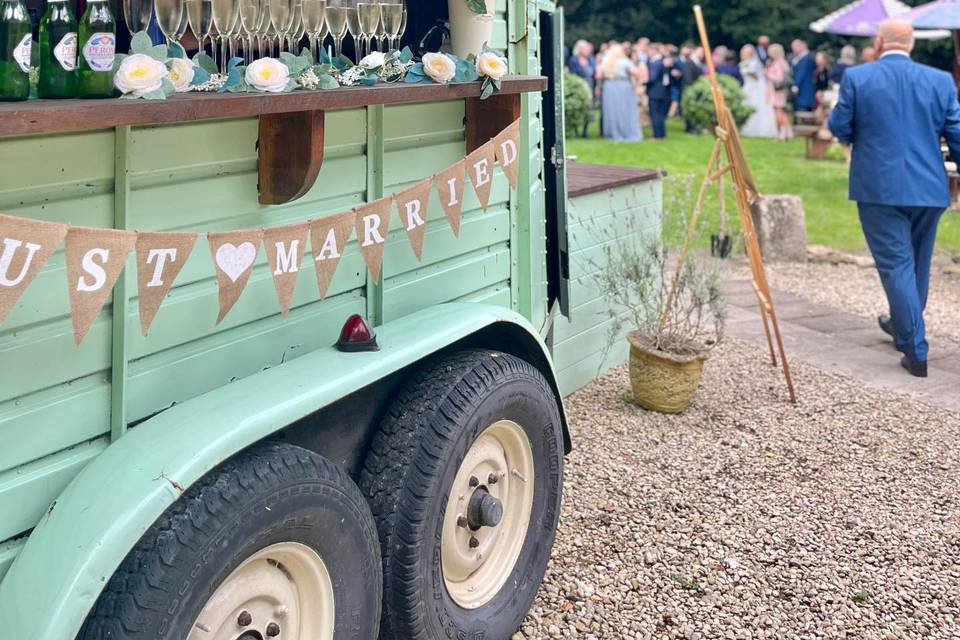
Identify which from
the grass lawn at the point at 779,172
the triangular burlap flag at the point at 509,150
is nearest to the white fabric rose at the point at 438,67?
the triangular burlap flag at the point at 509,150

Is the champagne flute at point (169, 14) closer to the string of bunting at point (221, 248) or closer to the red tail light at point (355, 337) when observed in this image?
the string of bunting at point (221, 248)

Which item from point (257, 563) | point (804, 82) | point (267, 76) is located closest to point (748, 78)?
point (804, 82)

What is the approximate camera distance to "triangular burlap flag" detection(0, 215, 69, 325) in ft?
5.61

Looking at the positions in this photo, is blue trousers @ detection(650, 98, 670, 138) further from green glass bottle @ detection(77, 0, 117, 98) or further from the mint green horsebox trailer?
green glass bottle @ detection(77, 0, 117, 98)

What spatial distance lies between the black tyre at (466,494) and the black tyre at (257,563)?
0.18 m

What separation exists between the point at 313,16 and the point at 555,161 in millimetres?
1673

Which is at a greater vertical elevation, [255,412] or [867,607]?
[255,412]

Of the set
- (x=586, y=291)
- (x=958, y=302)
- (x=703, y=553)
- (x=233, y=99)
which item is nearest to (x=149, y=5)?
(x=233, y=99)

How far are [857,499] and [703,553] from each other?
875mm

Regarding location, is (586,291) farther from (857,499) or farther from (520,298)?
(520,298)

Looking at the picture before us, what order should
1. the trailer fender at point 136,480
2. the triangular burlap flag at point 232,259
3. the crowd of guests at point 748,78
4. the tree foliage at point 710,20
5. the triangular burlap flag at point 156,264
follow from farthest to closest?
the tree foliage at point 710,20, the crowd of guests at point 748,78, the triangular burlap flag at point 232,259, the triangular burlap flag at point 156,264, the trailer fender at point 136,480

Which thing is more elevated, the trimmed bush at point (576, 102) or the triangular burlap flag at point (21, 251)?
the trimmed bush at point (576, 102)

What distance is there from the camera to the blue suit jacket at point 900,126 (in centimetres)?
621

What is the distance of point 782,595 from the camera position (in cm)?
365
